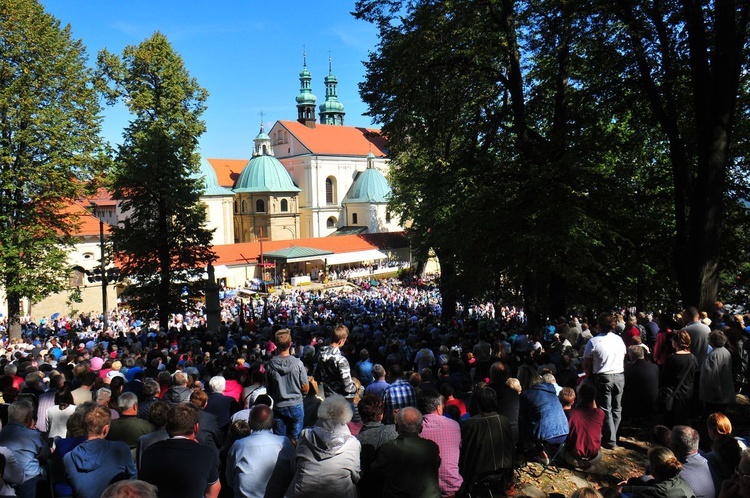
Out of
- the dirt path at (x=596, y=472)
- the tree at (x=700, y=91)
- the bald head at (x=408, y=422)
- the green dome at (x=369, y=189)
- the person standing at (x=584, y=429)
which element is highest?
the green dome at (x=369, y=189)

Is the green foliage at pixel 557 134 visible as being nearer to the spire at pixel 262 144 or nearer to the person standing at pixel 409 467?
the person standing at pixel 409 467

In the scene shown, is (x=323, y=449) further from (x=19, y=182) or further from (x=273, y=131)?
(x=273, y=131)

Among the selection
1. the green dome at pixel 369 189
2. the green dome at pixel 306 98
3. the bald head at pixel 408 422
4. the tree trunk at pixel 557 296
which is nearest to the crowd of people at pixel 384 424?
the bald head at pixel 408 422

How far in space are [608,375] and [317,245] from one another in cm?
4627

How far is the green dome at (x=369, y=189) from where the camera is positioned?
65.2 metres

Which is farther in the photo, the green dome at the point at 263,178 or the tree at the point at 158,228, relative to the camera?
the green dome at the point at 263,178

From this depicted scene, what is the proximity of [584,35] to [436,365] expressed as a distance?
25.1 feet

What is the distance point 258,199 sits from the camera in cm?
6172

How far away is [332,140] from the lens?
7288 cm

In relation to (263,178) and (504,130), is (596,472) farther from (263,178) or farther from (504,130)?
(263,178)

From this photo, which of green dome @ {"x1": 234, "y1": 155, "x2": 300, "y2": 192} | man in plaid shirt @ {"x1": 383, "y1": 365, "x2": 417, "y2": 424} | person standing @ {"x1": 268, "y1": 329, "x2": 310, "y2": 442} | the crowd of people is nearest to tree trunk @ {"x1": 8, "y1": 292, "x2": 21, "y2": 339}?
the crowd of people

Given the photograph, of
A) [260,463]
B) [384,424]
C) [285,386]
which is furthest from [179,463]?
[285,386]

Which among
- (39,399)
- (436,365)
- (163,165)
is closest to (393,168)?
(163,165)

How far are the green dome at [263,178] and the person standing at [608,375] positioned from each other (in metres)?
56.3
